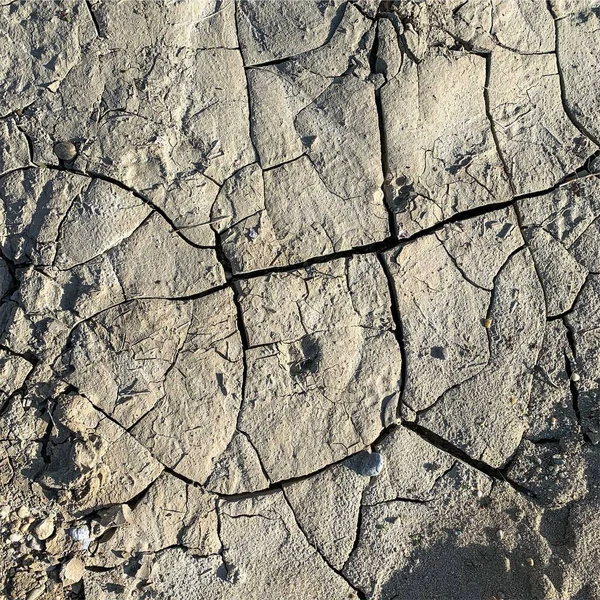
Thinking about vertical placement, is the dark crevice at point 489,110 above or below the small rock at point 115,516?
above

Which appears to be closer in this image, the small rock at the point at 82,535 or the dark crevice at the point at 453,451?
the small rock at the point at 82,535

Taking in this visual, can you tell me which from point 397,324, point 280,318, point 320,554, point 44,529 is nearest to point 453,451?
point 397,324

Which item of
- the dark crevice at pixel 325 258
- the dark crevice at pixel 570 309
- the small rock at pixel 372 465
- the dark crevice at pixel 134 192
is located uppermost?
the dark crevice at pixel 134 192

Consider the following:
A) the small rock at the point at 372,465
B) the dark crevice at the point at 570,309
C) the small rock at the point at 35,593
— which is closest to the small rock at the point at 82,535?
the small rock at the point at 35,593

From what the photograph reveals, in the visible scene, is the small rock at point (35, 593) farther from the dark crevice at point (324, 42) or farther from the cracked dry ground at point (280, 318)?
the dark crevice at point (324, 42)

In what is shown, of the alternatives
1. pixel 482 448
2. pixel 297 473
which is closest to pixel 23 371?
pixel 297 473

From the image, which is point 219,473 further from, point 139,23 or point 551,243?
point 139,23

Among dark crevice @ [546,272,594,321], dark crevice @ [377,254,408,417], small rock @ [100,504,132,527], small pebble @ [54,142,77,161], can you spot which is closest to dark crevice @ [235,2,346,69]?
small pebble @ [54,142,77,161]
